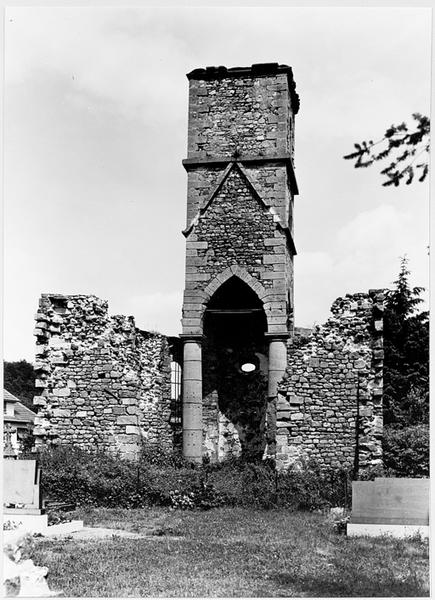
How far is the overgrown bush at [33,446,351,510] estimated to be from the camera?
607 inches

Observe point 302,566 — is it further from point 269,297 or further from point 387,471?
point 269,297

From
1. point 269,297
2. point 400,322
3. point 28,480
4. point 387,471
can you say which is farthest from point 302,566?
point 400,322

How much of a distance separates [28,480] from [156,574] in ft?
15.1

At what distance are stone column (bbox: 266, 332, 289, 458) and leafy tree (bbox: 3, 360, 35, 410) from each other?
1478 inches

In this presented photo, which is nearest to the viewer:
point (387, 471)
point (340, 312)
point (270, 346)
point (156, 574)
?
point (156, 574)

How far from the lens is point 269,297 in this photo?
62.2 feet

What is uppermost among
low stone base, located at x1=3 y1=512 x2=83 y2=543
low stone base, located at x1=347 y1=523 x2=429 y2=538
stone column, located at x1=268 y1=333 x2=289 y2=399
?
stone column, located at x1=268 y1=333 x2=289 y2=399

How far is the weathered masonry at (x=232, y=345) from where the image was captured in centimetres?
1720

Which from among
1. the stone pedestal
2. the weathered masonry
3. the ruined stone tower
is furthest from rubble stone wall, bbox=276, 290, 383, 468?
the stone pedestal

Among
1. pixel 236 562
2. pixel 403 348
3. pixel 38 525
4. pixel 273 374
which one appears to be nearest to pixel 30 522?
pixel 38 525

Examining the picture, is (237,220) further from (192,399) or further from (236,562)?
(236,562)

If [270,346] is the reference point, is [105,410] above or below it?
below

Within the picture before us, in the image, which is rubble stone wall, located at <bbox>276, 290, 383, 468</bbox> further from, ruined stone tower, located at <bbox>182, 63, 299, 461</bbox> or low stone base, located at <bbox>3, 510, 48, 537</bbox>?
low stone base, located at <bbox>3, 510, 48, 537</bbox>

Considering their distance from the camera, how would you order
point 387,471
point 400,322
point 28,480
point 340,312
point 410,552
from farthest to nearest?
point 400,322, point 340,312, point 387,471, point 28,480, point 410,552
